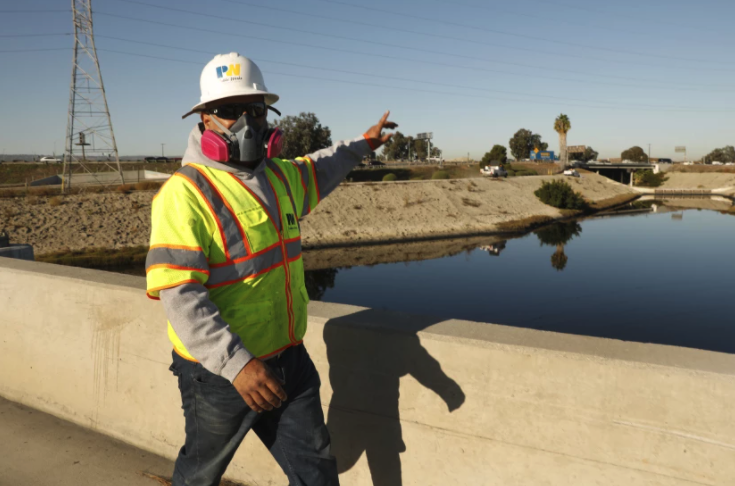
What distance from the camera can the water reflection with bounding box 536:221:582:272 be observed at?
3241 centimetres

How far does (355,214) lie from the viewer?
42.5m

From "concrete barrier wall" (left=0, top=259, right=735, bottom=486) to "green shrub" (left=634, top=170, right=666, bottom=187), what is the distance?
111 metres

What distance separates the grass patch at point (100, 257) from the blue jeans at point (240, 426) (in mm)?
29741

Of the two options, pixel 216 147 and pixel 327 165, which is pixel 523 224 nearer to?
pixel 327 165

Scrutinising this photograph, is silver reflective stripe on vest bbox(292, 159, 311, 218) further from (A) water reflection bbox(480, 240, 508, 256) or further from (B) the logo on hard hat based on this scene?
(A) water reflection bbox(480, 240, 508, 256)

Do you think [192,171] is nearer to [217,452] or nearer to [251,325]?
[251,325]

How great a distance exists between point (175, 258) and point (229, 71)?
89cm

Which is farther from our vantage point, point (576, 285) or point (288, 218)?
point (576, 285)

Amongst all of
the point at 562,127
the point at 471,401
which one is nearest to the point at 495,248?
the point at 471,401

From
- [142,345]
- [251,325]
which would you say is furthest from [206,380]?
[142,345]

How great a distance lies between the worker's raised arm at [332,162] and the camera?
9.67 ft

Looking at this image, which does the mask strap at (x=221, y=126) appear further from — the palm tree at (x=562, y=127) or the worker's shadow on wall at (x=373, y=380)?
the palm tree at (x=562, y=127)

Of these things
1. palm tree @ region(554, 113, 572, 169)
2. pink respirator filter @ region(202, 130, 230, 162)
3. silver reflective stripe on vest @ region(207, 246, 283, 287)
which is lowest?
silver reflective stripe on vest @ region(207, 246, 283, 287)

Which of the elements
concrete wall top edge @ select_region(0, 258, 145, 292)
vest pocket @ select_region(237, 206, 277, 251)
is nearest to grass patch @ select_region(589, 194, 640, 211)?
concrete wall top edge @ select_region(0, 258, 145, 292)
